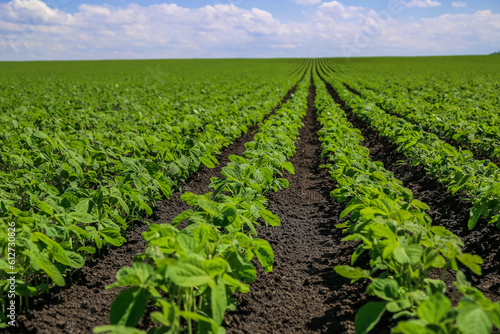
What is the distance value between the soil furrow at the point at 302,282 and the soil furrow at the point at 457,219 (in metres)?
0.96

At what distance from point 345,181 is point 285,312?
1779 millimetres

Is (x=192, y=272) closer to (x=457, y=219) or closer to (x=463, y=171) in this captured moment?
(x=463, y=171)

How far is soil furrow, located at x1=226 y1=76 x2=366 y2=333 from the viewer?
8.15ft

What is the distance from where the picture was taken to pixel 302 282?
3.05 m

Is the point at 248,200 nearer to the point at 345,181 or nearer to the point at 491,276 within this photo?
the point at 345,181

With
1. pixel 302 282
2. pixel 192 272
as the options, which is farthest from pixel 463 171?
pixel 192 272

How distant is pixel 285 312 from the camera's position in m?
2.63

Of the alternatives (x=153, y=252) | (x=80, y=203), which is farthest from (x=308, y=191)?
(x=153, y=252)

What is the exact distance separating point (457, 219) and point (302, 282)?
7.62ft

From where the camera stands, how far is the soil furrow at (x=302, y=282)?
2.48m

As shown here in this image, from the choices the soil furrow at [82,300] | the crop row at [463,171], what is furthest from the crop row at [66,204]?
the crop row at [463,171]

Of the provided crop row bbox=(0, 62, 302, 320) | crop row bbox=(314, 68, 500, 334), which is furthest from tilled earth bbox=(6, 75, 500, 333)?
crop row bbox=(314, 68, 500, 334)

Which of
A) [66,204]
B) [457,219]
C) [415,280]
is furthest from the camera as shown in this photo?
[457,219]

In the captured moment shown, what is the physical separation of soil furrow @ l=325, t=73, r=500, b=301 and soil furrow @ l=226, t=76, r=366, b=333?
3.16 ft
